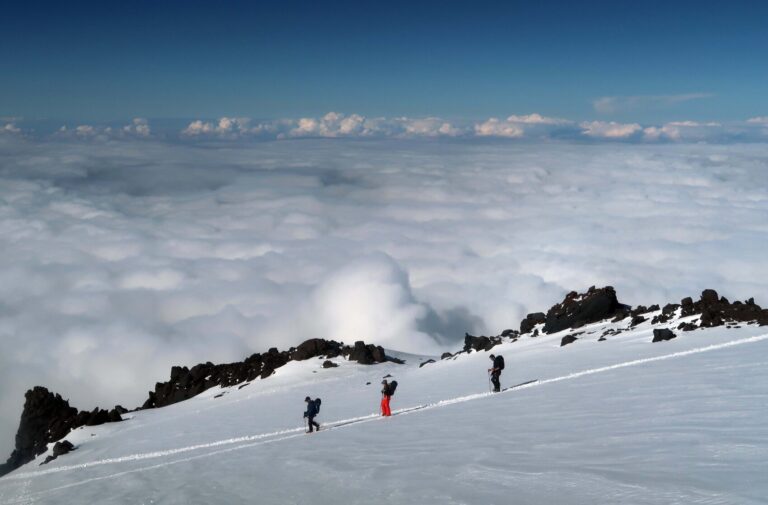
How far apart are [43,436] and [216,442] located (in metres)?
23.9

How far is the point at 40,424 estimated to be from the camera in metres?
39.7

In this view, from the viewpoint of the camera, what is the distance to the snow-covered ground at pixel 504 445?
314 inches

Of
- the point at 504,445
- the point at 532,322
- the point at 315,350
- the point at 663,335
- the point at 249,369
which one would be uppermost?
the point at 315,350

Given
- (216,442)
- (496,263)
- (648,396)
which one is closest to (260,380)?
(216,442)

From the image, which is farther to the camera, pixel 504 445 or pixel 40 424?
pixel 40 424

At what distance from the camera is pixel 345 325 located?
13212 cm

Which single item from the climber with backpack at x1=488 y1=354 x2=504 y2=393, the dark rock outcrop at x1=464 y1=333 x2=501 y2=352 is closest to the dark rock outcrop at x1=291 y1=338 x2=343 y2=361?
the dark rock outcrop at x1=464 y1=333 x2=501 y2=352

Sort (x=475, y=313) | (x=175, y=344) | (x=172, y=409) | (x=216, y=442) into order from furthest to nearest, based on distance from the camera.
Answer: (x=475, y=313) → (x=175, y=344) → (x=172, y=409) → (x=216, y=442)

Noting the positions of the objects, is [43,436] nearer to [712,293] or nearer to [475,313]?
[712,293]

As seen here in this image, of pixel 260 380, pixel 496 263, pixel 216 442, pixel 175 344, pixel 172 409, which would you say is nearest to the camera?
pixel 216 442

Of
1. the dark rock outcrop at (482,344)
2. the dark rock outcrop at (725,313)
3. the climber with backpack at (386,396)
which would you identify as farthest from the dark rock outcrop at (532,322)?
the climber with backpack at (386,396)

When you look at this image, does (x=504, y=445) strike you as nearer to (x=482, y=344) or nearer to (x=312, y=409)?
(x=312, y=409)

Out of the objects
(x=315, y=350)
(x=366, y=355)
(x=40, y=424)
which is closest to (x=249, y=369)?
(x=315, y=350)

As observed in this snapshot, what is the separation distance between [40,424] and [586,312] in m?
35.2
